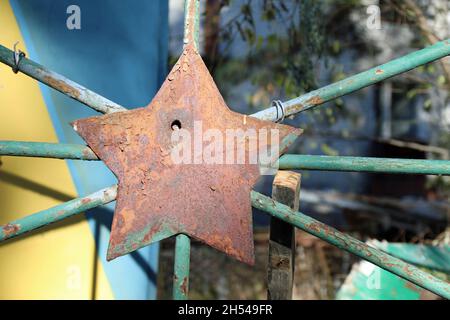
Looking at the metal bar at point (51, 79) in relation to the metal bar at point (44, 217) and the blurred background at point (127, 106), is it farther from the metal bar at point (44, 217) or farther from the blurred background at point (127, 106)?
the blurred background at point (127, 106)

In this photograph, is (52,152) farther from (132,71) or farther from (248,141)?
(132,71)

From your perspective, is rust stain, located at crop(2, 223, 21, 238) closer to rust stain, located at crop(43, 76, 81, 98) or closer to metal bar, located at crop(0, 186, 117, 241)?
metal bar, located at crop(0, 186, 117, 241)

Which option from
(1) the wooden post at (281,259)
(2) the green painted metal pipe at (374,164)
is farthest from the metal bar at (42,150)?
(1) the wooden post at (281,259)

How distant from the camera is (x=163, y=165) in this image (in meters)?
1.23

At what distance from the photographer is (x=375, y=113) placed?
302 inches

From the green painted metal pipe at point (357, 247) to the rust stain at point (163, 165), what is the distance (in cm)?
13

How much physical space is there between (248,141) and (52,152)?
47 cm

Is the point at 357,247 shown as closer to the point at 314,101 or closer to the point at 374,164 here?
the point at 374,164

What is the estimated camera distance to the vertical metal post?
1218mm

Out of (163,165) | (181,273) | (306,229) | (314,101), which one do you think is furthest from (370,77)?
(181,273)

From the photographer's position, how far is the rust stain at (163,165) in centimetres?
123

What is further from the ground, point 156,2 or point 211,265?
point 156,2
